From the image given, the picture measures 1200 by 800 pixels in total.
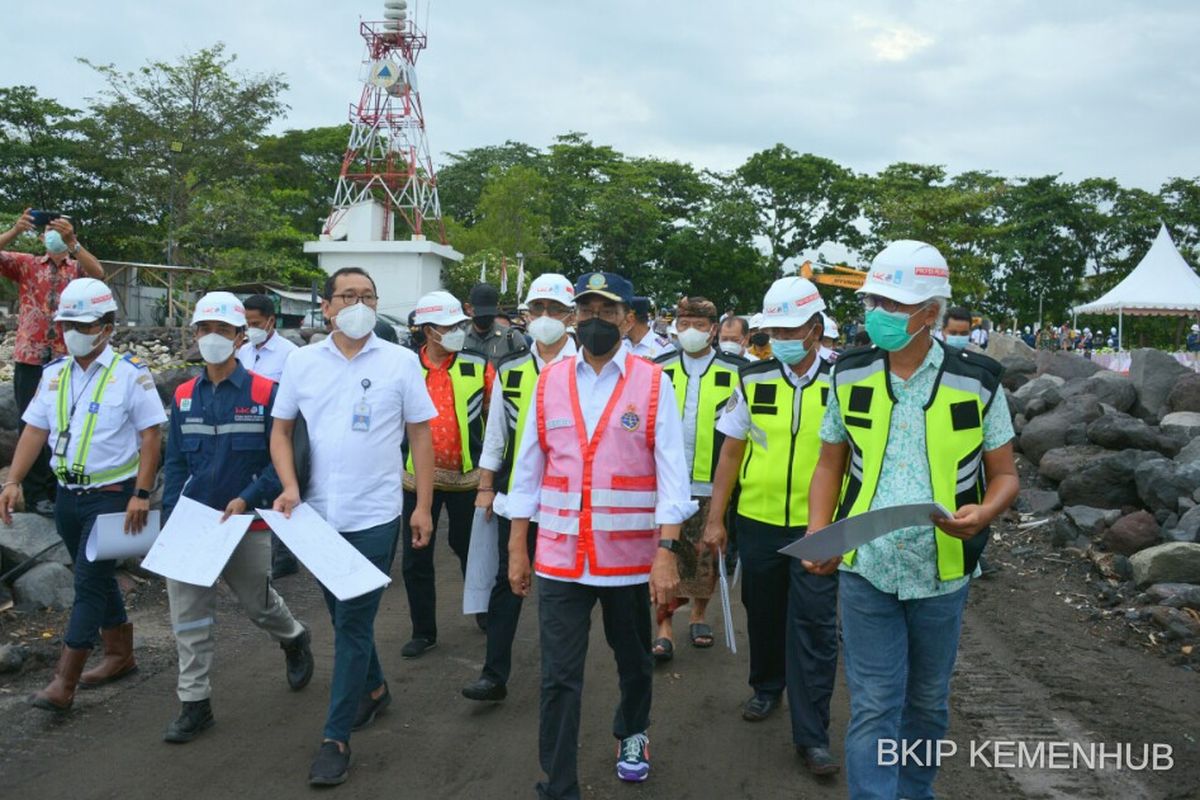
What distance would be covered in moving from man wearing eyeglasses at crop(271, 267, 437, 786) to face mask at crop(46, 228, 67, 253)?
300 cm

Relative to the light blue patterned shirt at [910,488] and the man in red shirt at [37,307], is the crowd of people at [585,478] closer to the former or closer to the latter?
the light blue patterned shirt at [910,488]

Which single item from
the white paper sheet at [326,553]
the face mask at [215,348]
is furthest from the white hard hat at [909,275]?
the face mask at [215,348]

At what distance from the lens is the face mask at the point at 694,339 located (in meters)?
6.38

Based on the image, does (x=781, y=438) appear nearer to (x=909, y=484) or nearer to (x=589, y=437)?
(x=589, y=437)

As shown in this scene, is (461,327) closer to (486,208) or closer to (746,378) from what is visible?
(746,378)

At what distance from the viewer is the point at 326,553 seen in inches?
169

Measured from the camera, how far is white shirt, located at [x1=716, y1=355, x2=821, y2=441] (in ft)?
16.0

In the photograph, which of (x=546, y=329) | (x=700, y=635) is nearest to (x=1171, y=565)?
(x=700, y=635)

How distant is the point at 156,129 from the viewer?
31906mm

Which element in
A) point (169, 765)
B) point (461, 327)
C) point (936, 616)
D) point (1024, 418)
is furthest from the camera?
point (1024, 418)

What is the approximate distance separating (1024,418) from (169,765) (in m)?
13.3

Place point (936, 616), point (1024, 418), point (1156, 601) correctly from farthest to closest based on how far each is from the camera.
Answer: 1. point (1024, 418)
2. point (1156, 601)
3. point (936, 616)

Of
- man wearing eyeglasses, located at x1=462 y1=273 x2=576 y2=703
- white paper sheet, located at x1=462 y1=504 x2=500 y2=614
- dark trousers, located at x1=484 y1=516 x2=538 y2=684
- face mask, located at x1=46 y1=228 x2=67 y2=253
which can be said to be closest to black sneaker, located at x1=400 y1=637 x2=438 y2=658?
white paper sheet, located at x1=462 y1=504 x2=500 y2=614

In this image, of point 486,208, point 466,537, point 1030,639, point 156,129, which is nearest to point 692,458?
point 466,537
